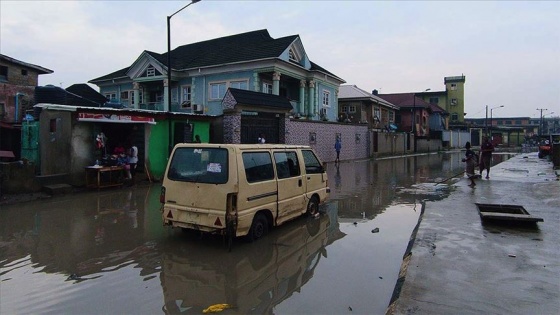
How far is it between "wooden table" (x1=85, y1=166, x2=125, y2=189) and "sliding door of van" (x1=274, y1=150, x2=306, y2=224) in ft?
26.6

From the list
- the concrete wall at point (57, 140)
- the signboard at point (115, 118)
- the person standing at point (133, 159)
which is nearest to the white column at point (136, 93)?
the signboard at point (115, 118)

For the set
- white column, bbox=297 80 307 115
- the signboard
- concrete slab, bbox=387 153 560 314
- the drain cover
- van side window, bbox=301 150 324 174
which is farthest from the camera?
white column, bbox=297 80 307 115

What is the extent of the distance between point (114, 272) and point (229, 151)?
254 centimetres

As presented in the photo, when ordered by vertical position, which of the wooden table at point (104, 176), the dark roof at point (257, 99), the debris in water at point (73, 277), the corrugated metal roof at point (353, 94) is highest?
the corrugated metal roof at point (353, 94)

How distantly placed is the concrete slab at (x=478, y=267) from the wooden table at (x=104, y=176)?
10525mm

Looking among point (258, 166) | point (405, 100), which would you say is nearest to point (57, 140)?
point (258, 166)

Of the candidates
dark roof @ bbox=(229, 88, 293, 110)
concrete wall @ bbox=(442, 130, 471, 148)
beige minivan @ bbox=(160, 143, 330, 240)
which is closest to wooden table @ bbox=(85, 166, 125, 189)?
dark roof @ bbox=(229, 88, 293, 110)

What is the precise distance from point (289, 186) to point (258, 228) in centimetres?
124

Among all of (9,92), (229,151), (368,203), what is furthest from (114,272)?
(9,92)

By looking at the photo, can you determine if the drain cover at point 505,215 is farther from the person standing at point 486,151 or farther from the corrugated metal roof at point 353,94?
the corrugated metal roof at point 353,94

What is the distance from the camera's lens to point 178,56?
3266cm

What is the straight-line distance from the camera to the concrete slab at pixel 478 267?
162 inches

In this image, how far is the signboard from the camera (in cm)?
1284

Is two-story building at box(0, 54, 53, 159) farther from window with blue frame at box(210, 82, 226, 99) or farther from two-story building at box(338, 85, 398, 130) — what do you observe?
two-story building at box(338, 85, 398, 130)
